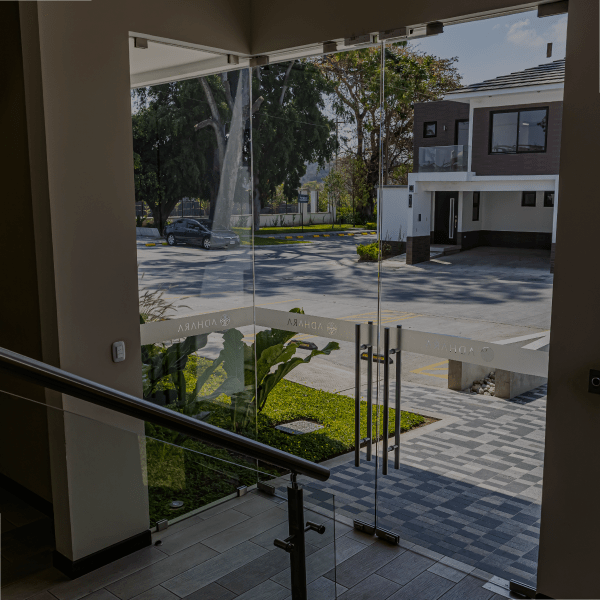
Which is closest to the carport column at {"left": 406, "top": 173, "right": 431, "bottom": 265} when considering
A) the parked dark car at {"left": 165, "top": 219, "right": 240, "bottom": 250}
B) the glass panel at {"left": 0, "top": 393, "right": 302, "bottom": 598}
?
the parked dark car at {"left": 165, "top": 219, "right": 240, "bottom": 250}

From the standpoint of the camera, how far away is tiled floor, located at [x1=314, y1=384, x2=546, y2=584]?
3.41 meters

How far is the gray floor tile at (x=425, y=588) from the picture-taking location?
343 cm

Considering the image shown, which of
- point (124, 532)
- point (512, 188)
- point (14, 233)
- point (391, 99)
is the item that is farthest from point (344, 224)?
point (124, 532)

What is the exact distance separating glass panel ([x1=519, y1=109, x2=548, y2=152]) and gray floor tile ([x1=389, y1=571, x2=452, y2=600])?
2361 mm

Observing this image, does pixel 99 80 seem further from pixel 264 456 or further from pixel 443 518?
pixel 443 518

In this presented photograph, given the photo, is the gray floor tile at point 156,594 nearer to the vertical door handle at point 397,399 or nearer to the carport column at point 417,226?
the vertical door handle at point 397,399

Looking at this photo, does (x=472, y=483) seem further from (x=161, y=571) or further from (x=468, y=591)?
(x=161, y=571)

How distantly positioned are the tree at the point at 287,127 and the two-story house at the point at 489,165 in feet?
2.38

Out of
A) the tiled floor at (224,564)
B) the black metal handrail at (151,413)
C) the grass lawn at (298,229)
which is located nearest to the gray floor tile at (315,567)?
the tiled floor at (224,564)

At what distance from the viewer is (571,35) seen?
2.96 meters

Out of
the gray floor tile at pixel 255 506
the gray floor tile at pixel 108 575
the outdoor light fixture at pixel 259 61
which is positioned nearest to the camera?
the gray floor tile at pixel 255 506

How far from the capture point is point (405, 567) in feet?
12.1

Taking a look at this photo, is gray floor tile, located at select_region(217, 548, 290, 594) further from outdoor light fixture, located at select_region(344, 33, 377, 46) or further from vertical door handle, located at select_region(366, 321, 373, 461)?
outdoor light fixture, located at select_region(344, 33, 377, 46)

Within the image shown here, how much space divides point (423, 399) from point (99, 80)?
8.28 ft
